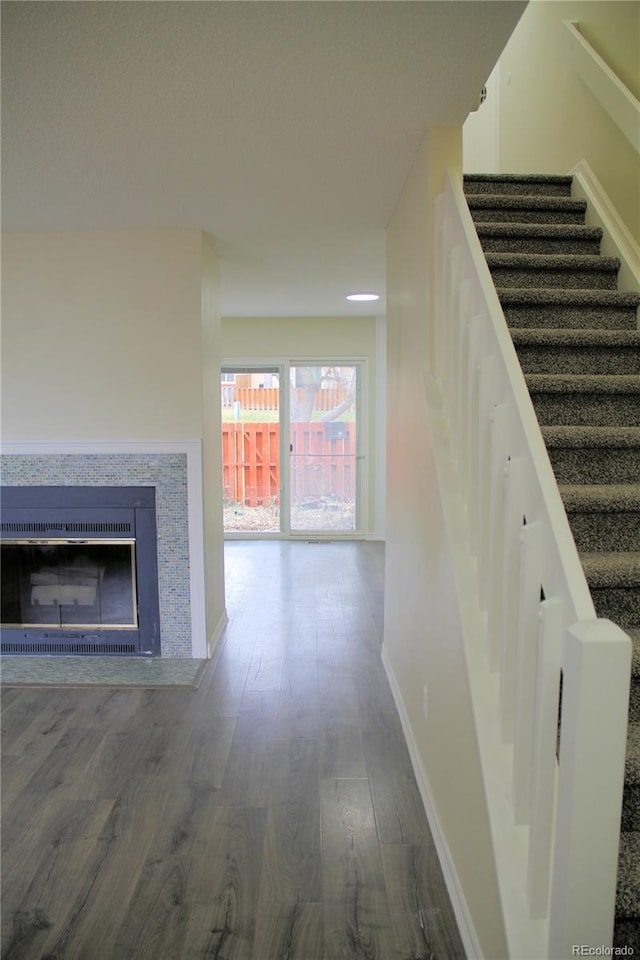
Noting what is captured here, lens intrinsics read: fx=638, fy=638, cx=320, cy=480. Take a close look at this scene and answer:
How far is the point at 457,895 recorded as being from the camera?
1.76m

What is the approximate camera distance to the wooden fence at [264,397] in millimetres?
7004

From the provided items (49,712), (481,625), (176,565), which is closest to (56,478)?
(176,565)

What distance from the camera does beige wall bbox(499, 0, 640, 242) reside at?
2.91 metres

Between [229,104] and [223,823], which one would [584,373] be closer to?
[229,104]

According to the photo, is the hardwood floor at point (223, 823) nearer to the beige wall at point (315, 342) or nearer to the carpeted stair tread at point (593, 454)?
the carpeted stair tread at point (593, 454)

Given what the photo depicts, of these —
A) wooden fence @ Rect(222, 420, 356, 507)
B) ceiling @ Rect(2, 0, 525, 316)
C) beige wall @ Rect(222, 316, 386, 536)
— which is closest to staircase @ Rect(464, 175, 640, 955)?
ceiling @ Rect(2, 0, 525, 316)

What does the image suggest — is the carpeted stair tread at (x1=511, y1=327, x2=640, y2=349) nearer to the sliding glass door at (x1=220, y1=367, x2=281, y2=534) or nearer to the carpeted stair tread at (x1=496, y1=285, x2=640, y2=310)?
the carpeted stair tread at (x1=496, y1=285, x2=640, y2=310)

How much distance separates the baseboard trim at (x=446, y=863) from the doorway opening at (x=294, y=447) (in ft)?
14.2

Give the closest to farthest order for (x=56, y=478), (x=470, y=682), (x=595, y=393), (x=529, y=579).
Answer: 1. (x=529, y=579)
2. (x=470, y=682)
3. (x=595, y=393)
4. (x=56, y=478)

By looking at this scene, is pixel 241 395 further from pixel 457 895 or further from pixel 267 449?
pixel 457 895

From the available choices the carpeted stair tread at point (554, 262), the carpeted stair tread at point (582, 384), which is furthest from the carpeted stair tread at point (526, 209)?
the carpeted stair tread at point (582, 384)

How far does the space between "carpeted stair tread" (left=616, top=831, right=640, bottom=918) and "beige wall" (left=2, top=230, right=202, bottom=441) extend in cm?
279

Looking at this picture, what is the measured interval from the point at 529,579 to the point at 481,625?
1.63 ft

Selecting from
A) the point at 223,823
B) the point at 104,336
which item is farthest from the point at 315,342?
the point at 223,823
